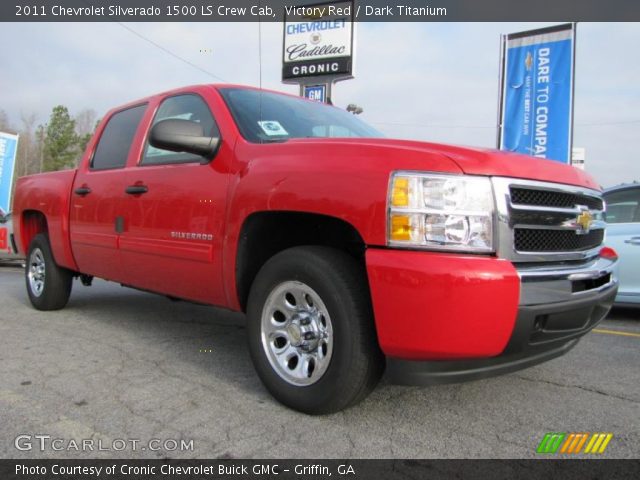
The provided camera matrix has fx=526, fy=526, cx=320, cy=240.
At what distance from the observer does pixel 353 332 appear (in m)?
2.42

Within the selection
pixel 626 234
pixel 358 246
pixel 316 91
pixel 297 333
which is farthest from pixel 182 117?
pixel 316 91

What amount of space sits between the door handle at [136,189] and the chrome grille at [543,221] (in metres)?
2.45

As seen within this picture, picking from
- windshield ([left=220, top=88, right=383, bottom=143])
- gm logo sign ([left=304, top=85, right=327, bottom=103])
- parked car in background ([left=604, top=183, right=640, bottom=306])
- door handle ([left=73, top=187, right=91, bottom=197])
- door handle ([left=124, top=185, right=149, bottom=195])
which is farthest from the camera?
gm logo sign ([left=304, top=85, right=327, bottom=103])

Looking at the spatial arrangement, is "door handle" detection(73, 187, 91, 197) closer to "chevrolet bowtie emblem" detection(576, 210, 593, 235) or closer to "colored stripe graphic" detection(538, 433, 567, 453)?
"chevrolet bowtie emblem" detection(576, 210, 593, 235)

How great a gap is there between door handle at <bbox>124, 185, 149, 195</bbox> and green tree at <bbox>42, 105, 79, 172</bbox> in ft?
160

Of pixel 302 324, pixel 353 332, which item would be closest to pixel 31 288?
pixel 302 324

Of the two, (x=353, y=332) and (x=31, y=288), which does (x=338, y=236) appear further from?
(x=31, y=288)

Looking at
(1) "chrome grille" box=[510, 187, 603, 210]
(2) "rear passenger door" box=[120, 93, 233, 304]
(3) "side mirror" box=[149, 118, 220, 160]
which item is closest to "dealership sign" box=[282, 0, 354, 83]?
(2) "rear passenger door" box=[120, 93, 233, 304]

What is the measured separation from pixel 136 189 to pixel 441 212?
2406 millimetres

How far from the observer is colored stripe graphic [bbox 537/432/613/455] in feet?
7.70

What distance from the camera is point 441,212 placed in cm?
224

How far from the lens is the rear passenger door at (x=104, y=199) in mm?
4102

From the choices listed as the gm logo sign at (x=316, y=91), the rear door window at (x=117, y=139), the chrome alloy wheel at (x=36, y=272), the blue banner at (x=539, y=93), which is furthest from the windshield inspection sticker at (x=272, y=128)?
the gm logo sign at (x=316, y=91)
